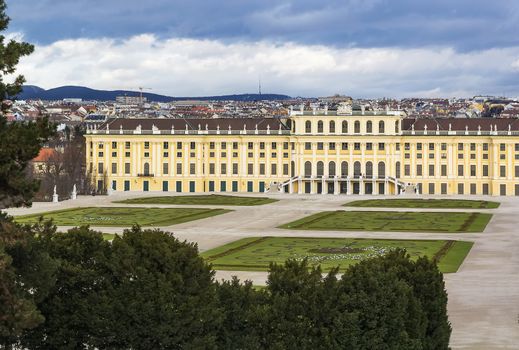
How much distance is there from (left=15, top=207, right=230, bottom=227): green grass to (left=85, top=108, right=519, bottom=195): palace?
109 ft

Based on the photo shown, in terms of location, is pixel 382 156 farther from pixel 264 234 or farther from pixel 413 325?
pixel 413 325

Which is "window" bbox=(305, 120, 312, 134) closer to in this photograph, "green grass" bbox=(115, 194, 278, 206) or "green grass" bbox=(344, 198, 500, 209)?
"green grass" bbox=(115, 194, 278, 206)

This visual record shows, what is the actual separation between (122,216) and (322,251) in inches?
1013

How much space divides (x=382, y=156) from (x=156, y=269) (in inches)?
3483

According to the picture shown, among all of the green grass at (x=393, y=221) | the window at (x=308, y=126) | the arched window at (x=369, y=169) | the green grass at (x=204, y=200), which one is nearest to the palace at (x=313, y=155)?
the arched window at (x=369, y=169)

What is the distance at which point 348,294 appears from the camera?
24.4 metres

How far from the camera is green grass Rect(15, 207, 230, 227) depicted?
2542 inches

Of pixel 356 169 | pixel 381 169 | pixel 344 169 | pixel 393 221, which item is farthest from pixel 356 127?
pixel 393 221

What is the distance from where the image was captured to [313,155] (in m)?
112

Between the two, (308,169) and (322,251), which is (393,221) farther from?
(308,169)

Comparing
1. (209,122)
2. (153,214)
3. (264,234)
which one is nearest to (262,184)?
(209,122)

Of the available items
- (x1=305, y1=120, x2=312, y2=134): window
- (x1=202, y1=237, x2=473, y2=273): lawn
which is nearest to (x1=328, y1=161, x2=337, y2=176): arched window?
(x1=305, y1=120, x2=312, y2=134): window

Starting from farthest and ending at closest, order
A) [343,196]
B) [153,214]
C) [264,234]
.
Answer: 1. [343,196]
2. [153,214]
3. [264,234]

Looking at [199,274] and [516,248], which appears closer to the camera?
[199,274]
